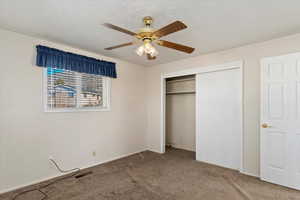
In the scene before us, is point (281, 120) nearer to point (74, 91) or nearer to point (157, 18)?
point (157, 18)

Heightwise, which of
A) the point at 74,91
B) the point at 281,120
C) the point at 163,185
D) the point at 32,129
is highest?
the point at 74,91

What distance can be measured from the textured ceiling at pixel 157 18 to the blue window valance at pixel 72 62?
24cm

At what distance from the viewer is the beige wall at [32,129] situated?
2.36 m

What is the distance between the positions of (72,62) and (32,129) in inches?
53.4

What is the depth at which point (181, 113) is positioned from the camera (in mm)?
4828

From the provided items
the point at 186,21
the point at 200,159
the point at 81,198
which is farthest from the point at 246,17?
the point at 81,198

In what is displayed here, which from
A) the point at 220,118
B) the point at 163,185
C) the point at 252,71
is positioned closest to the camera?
the point at 163,185

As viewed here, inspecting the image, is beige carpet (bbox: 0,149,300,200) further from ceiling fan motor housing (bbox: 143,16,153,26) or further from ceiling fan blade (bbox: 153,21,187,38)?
ceiling fan motor housing (bbox: 143,16,153,26)

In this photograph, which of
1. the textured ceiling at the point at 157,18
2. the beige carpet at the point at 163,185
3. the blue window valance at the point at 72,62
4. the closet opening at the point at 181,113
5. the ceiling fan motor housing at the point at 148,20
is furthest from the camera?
the closet opening at the point at 181,113

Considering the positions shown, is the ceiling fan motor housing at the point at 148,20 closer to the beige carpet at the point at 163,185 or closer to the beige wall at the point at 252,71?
the beige wall at the point at 252,71

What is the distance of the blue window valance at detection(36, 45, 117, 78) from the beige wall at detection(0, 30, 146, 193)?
13cm

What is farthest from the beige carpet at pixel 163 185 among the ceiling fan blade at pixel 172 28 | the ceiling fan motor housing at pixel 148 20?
the ceiling fan motor housing at pixel 148 20

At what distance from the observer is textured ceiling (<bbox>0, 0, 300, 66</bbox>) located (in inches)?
70.0

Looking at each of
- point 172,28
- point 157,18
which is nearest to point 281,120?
point 172,28
